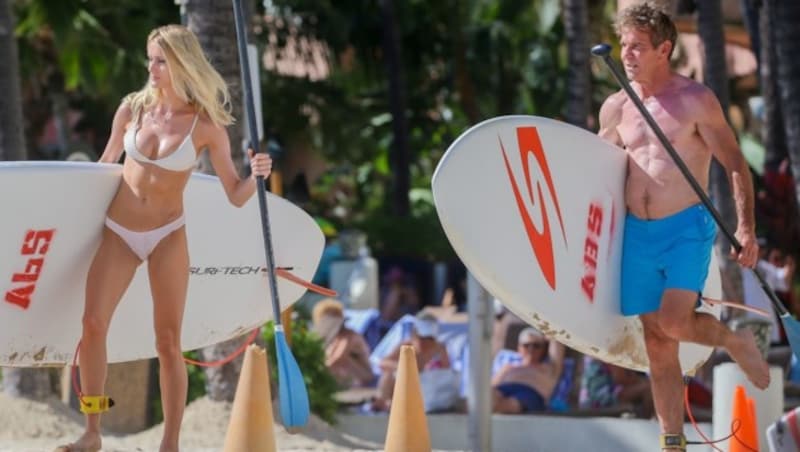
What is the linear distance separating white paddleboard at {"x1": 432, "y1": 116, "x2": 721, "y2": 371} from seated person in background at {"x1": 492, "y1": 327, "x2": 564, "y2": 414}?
3.95 metres

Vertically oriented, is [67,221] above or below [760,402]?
above

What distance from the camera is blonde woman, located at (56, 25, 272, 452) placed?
652 cm

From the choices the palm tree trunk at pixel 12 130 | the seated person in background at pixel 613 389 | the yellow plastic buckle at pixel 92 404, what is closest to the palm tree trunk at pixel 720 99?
the seated person in background at pixel 613 389

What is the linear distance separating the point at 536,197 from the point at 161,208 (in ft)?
4.80

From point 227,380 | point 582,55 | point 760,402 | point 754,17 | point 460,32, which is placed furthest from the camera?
point 460,32

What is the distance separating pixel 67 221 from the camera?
691 centimetres

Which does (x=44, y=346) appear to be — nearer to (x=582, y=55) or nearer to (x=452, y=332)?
(x=452, y=332)

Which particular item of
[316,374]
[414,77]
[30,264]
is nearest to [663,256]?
[30,264]

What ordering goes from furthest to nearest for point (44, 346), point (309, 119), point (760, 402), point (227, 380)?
1. point (309, 119)
2. point (227, 380)
3. point (760, 402)
4. point (44, 346)

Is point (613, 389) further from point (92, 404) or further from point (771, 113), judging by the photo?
point (771, 113)

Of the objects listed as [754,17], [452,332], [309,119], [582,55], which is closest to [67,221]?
[452,332]

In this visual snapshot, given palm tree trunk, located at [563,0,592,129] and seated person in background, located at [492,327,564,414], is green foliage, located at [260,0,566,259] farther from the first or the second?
seated person in background, located at [492,327,564,414]

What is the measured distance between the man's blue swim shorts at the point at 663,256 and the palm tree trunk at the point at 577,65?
6.63 meters

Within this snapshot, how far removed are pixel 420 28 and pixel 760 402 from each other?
20.5 metres
